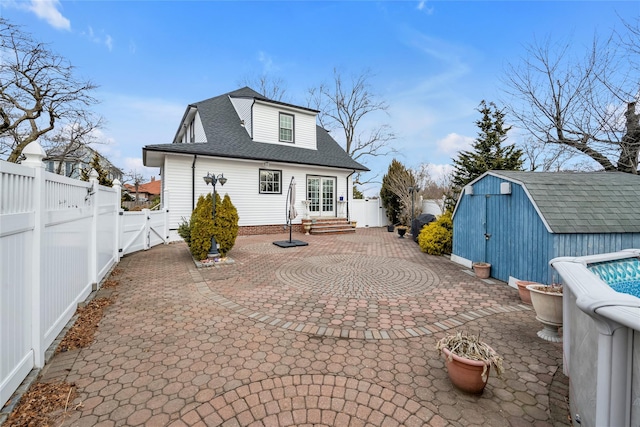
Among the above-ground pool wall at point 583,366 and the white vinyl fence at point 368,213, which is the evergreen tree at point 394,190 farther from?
the above-ground pool wall at point 583,366

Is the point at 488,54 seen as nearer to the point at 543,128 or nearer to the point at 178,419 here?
the point at 543,128

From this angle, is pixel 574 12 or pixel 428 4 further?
pixel 428 4

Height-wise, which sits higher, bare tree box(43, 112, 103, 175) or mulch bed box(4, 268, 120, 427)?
bare tree box(43, 112, 103, 175)

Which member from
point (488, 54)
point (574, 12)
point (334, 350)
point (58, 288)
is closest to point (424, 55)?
point (488, 54)

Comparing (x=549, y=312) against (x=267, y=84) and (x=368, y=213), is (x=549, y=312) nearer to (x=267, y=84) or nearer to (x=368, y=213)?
(x=368, y=213)

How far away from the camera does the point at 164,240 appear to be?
1041cm

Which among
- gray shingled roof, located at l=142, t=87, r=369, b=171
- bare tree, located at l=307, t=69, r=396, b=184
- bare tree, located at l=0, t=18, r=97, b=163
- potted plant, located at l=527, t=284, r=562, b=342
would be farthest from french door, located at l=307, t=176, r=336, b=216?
bare tree, located at l=0, t=18, r=97, b=163

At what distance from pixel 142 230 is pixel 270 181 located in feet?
20.1

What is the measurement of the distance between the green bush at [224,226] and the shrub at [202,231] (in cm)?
17

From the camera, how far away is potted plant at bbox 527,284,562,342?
3.38 meters

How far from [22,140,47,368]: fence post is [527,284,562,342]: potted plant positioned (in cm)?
566

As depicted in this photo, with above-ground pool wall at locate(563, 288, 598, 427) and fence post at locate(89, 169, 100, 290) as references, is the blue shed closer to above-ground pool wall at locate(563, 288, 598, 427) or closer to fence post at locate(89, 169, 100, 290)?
above-ground pool wall at locate(563, 288, 598, 427)

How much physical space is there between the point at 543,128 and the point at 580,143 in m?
Result: 1.23

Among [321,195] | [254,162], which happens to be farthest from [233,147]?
[321,195]
